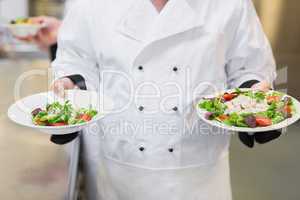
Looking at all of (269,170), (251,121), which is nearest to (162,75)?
(251,121)

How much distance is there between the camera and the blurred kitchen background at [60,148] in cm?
85

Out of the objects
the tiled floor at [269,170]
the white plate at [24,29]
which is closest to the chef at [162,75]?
the white plate at [24,29]

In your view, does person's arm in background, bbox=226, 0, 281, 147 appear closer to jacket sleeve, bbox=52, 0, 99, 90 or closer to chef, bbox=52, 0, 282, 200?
chef, bbox=52, 0, 282, 200

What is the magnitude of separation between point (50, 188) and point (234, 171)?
135cm

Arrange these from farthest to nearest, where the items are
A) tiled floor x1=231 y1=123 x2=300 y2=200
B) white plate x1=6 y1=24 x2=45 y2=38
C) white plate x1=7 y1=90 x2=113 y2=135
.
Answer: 1. tiled floor x1=231 y1=123 x2=300 y2=200
2. white plate x1=6 y1=24 x2=45 y2=38
3. white plate x1=7 y1=90 x2=113 y2=135

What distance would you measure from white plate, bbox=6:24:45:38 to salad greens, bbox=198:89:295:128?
2.51 ft

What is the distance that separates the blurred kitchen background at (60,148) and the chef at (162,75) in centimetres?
16

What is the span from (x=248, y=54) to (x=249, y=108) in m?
0.15

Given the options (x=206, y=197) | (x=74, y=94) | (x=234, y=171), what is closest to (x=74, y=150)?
(x=74, y=94)

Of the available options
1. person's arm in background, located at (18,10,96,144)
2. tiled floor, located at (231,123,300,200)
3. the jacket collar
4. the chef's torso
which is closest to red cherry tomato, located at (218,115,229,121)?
the chef's torso

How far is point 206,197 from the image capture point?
1.04 meters

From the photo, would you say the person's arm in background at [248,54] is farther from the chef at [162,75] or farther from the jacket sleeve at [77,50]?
the jacket sleeve at [77,50]

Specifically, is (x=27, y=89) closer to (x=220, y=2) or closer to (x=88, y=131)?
(x=88, y=131)

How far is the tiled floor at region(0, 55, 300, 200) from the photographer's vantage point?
32.8 inches
